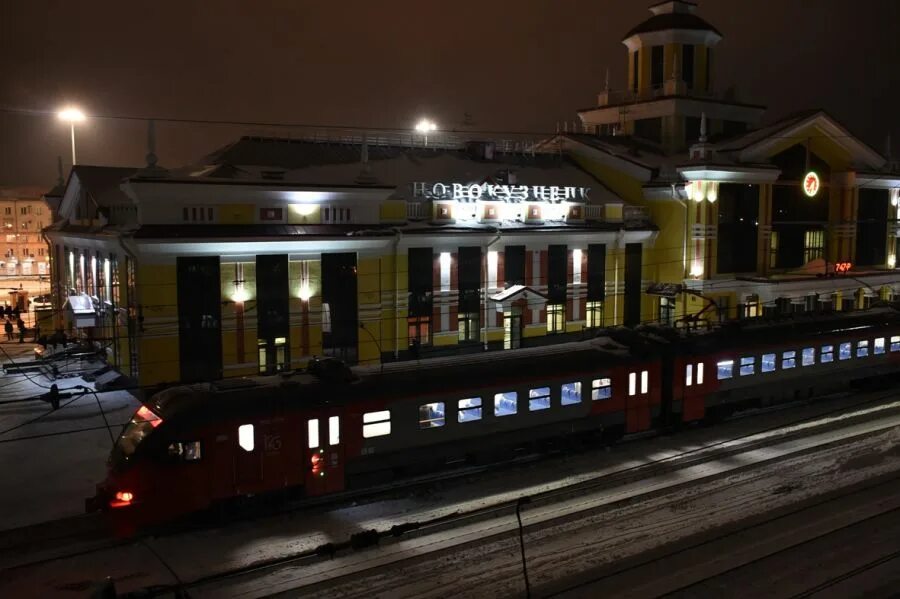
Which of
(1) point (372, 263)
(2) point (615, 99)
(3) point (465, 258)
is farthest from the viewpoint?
(2) point (615, 99)

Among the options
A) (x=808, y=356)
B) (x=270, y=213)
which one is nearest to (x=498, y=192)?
(x=270, y=213)

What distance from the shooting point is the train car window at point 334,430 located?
721 inches

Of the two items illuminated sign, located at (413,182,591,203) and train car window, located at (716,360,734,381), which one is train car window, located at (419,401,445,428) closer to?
train car window, located at (716,360,734,381)

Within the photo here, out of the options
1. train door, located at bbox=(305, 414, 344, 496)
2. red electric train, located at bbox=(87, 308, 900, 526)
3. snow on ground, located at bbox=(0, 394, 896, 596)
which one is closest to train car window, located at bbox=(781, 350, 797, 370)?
red electric train, located at bbox=(87, 308, 900, 526)

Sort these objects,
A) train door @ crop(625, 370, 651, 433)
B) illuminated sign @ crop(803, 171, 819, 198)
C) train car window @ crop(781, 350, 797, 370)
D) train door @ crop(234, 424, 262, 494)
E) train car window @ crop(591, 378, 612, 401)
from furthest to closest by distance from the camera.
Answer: illuminated sign @ crop(803, 171, 819, 198)
train car window @ crop(781, 350, 797, 370)
train door @ crop(625, 370, 651, 433)
train car window @ crop(591, 378, 612, 401)
train door @ crop(234, 424, 262, 494)

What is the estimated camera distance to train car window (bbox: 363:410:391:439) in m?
18.9

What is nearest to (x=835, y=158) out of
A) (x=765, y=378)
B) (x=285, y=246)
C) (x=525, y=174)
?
(x=525, y=174)

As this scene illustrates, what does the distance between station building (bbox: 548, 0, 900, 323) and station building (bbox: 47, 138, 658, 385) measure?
2196mm

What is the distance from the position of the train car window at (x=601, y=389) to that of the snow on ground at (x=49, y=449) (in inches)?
545

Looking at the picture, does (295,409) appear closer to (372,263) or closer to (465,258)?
(372,263)

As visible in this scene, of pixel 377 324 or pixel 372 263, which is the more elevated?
pixel 372 263

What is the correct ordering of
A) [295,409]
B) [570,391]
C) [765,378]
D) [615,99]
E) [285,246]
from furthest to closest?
[615,99] → [285,246] → [765,378] → [570,391] → [295,409]

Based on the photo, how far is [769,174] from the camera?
41438mm

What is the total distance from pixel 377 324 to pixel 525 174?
13241 millimetres
